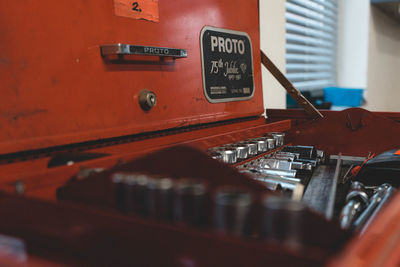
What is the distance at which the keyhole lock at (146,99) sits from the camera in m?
0.79

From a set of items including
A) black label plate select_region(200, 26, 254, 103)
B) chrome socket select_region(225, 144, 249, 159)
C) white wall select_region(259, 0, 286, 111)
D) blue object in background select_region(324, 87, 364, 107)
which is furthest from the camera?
blue object in background select_region(324, 87, 364, 107)

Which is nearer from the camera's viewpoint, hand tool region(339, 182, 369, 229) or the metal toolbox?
the metal toolbox

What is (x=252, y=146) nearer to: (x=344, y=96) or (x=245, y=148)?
(x=245, y=148)

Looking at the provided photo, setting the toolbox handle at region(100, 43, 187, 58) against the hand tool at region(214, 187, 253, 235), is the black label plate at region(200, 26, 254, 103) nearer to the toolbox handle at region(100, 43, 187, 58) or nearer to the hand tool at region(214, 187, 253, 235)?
the toolbox handle at region(100, 43, 187, 58)

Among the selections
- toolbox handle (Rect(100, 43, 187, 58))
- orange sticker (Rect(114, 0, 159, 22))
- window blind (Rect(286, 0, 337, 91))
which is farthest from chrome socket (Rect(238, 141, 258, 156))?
window blind (Rect(286, 0, 337, 91))

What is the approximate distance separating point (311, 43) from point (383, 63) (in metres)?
1.48

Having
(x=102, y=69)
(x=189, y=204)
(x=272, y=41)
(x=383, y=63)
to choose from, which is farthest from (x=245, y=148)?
(x=383, y=63)

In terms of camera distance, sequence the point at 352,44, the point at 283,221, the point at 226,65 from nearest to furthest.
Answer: the point at 283,221
the point at 226,65
the point at 352,44

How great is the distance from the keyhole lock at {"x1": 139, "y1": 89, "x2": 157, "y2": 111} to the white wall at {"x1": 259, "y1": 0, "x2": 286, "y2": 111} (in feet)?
3.84

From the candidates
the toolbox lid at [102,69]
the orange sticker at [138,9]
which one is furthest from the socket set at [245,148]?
the orange sticker at [138,9]

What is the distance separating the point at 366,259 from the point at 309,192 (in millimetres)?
421

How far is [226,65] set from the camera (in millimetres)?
1070

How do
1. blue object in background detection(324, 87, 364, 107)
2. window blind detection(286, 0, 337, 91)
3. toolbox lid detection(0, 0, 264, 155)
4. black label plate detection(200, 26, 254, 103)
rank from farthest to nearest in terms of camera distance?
blue object in background detection(324, 87, 364, 107), window blind detection(286, 0, 337, 91), black label plate detection(200, 26, 254, 103), toolbox lid detection(0, 0, 264, 155)

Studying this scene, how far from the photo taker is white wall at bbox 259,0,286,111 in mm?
A: 1899
